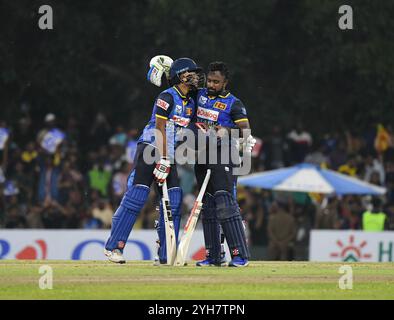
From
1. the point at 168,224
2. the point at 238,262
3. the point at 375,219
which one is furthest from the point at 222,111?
the point at 375,219

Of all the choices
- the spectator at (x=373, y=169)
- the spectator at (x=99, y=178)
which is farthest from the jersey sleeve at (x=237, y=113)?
the spectator at (x=373, y=169)

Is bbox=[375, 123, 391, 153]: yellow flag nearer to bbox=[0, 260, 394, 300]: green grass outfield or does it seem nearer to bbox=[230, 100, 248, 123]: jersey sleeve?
bbox=[0, 260, 394, 300]: green grass outfield

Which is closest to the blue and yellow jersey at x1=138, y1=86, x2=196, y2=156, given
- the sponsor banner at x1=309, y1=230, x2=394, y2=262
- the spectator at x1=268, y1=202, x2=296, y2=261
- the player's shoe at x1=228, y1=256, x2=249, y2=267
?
the player's shoe at x1=228, y1=256, x2=249, y2=267

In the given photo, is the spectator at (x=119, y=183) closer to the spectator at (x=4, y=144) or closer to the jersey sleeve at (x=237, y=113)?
the spectator at (x=4, y=144)

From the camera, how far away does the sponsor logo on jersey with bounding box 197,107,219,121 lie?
597 inches

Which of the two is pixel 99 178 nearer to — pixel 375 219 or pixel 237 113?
pixel 375 219

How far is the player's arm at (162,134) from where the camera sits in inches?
585

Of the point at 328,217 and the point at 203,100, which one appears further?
the point at 328,217

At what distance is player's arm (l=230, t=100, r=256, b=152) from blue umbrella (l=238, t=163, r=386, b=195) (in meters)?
11.4

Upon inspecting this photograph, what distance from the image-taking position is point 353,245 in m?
25.2

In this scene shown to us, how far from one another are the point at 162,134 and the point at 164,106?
0.35m

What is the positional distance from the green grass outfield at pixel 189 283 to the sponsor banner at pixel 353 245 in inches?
376
